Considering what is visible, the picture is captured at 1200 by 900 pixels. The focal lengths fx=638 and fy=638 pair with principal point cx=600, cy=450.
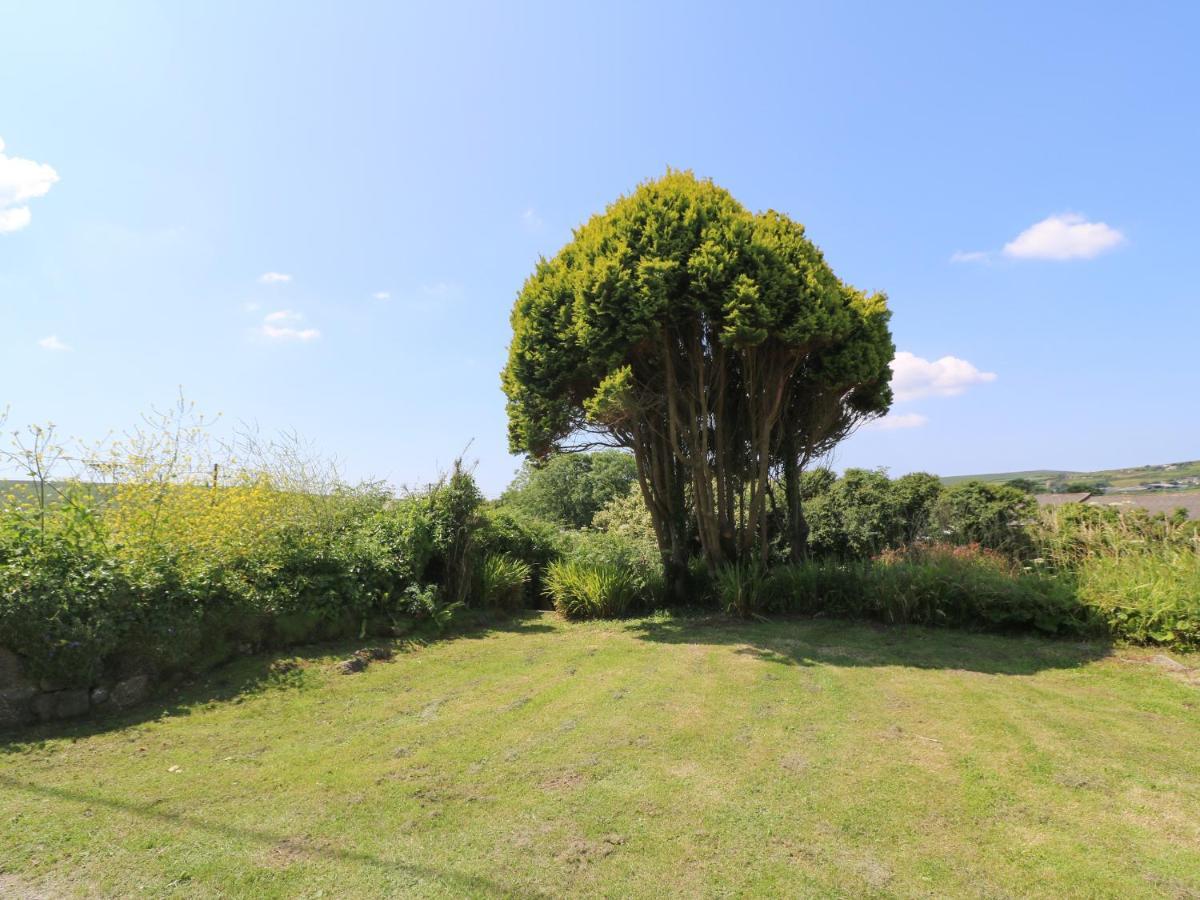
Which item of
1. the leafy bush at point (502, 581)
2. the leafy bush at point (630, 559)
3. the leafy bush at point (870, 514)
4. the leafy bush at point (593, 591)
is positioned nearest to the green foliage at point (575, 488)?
the leafy bush at point (870, 514)

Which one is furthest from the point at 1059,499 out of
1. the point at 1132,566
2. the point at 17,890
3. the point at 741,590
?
the point at 17,890

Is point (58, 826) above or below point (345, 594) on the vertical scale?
below

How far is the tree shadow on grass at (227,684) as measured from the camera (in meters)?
4.23

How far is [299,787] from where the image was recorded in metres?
3.35

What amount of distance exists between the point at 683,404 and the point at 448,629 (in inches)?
160

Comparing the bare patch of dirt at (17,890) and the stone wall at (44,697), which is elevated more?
the stone wall at (44,697)

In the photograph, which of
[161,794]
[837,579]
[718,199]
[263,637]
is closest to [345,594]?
[263,637]

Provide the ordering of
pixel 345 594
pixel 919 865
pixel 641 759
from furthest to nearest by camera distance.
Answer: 1. pixel 345 594
2. pixel 641 759
3. pixel 919 865

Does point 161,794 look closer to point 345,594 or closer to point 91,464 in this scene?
point 345,594

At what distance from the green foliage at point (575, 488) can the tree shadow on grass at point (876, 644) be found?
41.4 ft

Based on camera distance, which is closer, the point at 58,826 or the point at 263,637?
the point at 58,826

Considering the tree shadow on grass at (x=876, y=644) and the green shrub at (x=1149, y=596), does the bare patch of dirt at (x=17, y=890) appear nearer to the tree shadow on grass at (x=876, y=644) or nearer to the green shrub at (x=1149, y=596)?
the tree shadow on grass at (x=876, y=644)

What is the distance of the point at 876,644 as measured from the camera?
6.33 meters

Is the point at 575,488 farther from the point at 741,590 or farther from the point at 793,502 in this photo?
the point at 741,590
